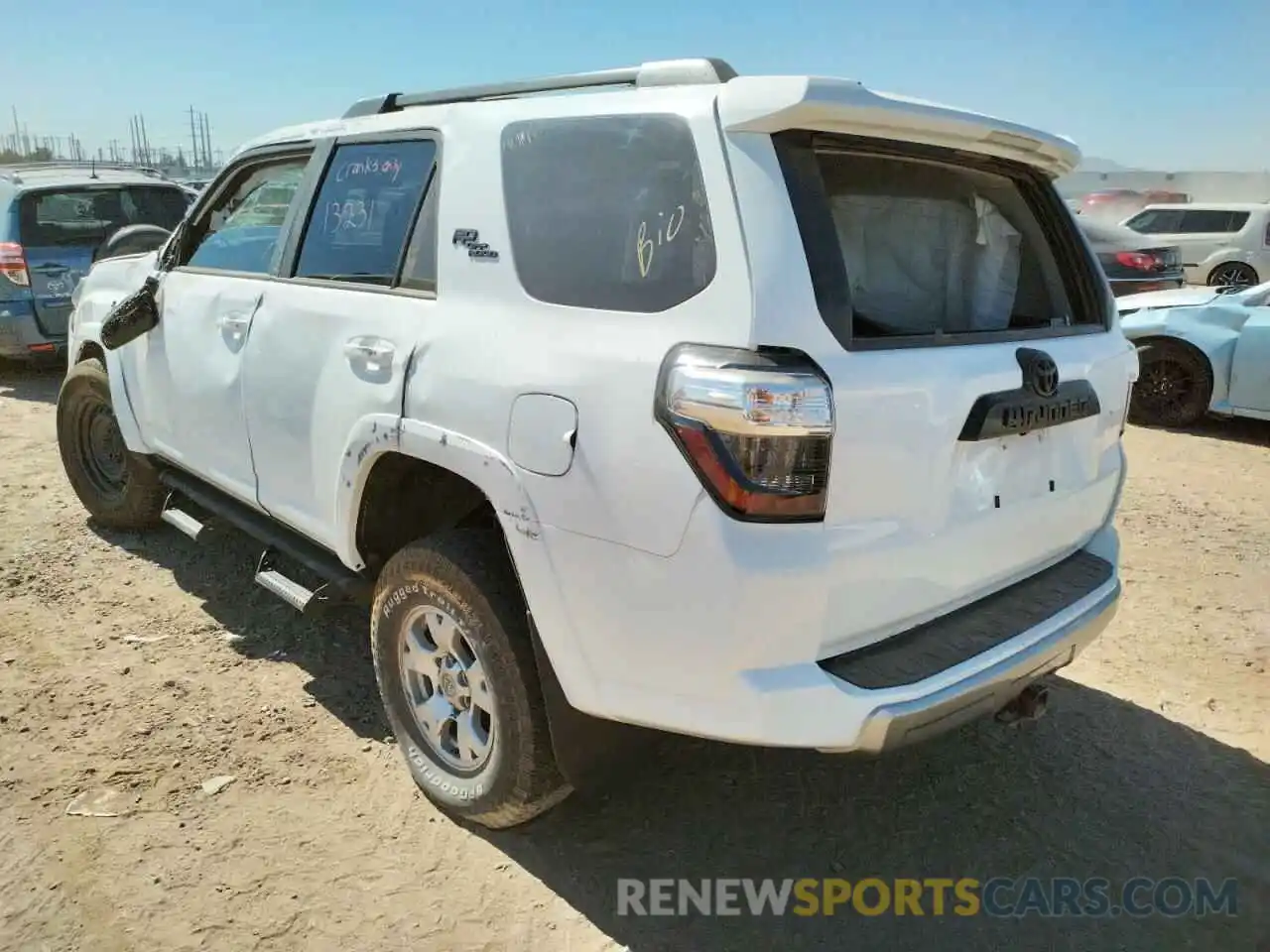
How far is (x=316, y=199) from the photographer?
130 inches

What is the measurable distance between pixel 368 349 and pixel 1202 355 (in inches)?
277

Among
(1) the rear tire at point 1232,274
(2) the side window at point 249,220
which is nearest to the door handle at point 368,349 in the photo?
(2) the side window at point 249,220

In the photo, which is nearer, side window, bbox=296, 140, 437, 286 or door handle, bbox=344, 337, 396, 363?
door handle, bbox=344, 337, 396, 363

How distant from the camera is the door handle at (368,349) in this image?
2697 millimetres

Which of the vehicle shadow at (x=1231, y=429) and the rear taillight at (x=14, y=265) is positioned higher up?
the rear taillight at (x=14, y=265)

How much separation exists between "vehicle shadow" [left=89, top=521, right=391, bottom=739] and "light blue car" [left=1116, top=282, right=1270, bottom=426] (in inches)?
241

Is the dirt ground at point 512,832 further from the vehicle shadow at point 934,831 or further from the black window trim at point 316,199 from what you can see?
the black window trim at point 316,199

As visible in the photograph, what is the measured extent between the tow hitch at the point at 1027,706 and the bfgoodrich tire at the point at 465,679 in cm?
119

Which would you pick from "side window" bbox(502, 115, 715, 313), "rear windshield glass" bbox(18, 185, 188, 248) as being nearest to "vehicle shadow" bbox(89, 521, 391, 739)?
"side window" bbox(502, 115, 715, 313)

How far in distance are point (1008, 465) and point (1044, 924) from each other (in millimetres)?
1199

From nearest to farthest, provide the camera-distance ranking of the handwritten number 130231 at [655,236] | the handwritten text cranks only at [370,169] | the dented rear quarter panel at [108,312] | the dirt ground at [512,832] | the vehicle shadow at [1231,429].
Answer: the handwritten number 130231 at [655,236] → the dirt ground at [512,832] → the handwritten text cranks only at [370,169] → the dented rear quarter panel at [108,312] → the vehicle shadow at [1231,429]

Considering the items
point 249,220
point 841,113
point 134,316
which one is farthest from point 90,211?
point 841,113

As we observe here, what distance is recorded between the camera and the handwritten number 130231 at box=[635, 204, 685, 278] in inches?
84.4

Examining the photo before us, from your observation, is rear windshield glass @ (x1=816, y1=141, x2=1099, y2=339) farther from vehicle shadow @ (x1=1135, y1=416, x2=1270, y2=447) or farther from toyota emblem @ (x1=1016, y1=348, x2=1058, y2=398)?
vehicle shadow @ (x1=1135, y1=416, x2=1270, y2=447)
